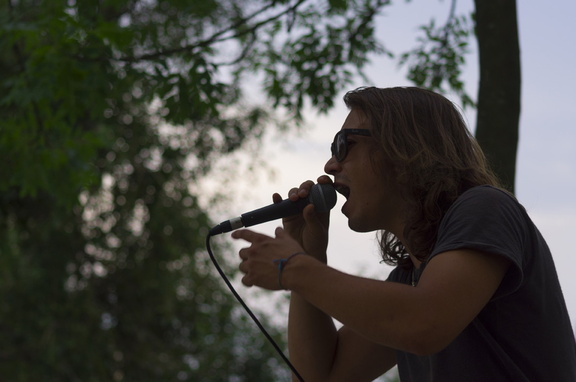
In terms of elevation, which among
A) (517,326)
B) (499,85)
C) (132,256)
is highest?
(132,256)

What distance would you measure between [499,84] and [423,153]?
2.17 m

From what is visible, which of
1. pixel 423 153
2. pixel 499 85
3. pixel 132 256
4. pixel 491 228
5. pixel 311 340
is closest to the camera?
pixel 491 228

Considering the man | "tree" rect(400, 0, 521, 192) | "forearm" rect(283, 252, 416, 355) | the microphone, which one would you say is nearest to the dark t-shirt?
the man

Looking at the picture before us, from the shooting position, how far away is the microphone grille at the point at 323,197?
2.10m

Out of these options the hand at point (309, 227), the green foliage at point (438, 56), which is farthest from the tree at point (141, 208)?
the hand at point (309, 227)

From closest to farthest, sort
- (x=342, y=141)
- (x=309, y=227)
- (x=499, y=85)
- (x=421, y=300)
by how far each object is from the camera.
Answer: (x=421, y=300)
(x=342, y=141)
(x=309, y=227)
(x=499, y=85)

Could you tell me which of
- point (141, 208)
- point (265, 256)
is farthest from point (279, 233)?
point (141, 208)

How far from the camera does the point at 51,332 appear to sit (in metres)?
11.9

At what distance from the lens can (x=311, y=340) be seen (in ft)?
7.64

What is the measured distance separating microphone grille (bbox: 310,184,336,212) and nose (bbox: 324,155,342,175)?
0.14 ft

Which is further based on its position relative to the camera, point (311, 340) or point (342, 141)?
point (311, 340)

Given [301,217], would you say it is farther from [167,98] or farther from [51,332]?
[51,332]

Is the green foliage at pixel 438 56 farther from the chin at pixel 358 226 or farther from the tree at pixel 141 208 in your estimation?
the chin at pixel 358 226

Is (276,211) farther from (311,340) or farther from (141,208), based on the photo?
(141,208)
